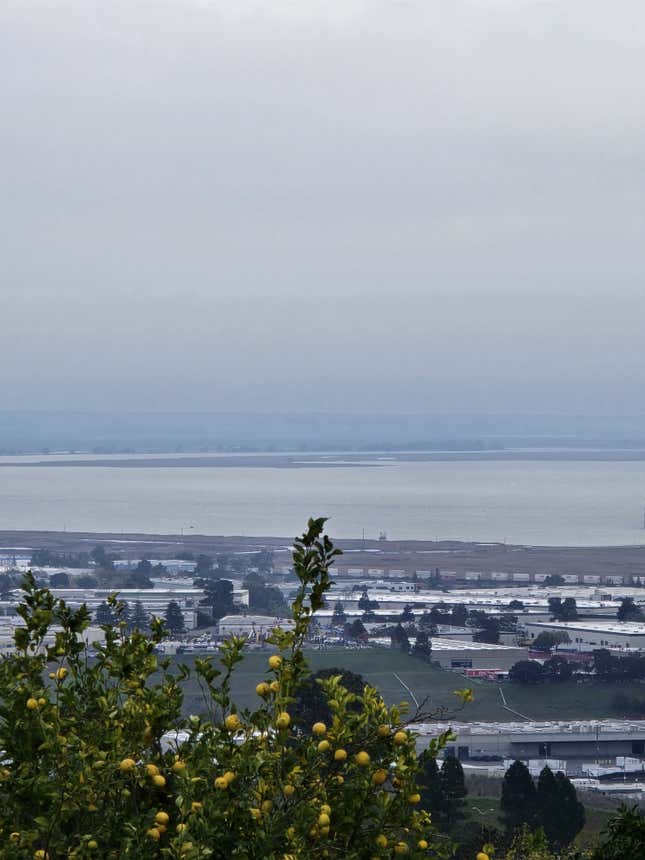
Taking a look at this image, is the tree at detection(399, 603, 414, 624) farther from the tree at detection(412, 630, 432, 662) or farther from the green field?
the green field

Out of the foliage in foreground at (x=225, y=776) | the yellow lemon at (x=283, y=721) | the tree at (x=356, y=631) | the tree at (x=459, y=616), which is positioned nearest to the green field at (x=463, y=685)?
the tree at (x=356, y=631)

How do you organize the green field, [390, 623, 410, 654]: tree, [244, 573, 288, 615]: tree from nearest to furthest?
the green field → [390, 623, 410, 654]: tree → [244, 573, 288, 615]: tree

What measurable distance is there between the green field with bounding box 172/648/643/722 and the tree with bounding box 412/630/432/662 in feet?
0.88

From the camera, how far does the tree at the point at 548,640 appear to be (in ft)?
69.6

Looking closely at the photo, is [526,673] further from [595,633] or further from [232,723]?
[232,723]

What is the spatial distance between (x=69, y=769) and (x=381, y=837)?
694 millimetres

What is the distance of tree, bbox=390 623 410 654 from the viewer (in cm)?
2053

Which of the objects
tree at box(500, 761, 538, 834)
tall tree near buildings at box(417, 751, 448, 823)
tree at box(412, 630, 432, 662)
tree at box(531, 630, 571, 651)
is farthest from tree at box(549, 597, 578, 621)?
tall tree near buildings at box(417, 751, 448, 823)

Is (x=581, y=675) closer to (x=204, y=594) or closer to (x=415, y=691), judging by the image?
(x=415, y=691)

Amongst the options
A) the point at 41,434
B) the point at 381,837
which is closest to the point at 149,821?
the point at 381,837

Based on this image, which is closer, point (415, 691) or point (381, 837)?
point (381, 837)

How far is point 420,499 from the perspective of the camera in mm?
66125

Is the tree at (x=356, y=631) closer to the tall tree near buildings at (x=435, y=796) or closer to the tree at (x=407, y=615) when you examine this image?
the tree at (x=407, y=615)

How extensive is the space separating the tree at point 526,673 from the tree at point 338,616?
5.36 metres
